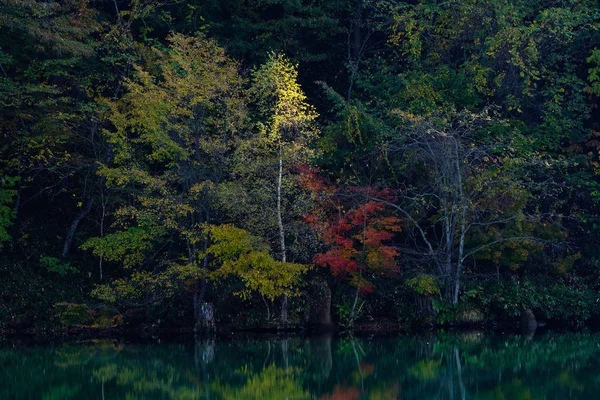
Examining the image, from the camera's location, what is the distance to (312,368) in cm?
1571

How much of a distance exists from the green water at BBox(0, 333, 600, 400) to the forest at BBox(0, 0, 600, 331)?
1.78 meters

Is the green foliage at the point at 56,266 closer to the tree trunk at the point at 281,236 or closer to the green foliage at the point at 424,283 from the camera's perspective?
the tree trunk at the point at 281,236

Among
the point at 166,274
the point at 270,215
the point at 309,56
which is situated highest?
the point at 309,56

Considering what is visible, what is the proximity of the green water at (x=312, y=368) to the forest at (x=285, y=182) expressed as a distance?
70.1 inches

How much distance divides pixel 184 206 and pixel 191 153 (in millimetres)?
1403

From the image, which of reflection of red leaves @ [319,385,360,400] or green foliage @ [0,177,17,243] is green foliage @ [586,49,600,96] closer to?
reflection of red leaves @ [319,385,360,400]

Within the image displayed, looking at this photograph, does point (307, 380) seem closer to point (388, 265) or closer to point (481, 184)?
point (388, 265)

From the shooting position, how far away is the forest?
21.0m

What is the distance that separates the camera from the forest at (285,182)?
68.7ft

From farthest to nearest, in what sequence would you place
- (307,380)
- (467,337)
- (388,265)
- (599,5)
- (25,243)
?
1. (599,5)
2. (25,243)
3. (388,265)
4. (467,337)
5. (307,380)

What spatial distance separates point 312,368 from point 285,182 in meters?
6.63

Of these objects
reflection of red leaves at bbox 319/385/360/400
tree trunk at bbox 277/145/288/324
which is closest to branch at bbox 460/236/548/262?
tree trunk at bbox 277/145/288/324

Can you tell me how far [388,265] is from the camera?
21.1m

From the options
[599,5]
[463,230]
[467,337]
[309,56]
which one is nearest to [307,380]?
[467,337]
